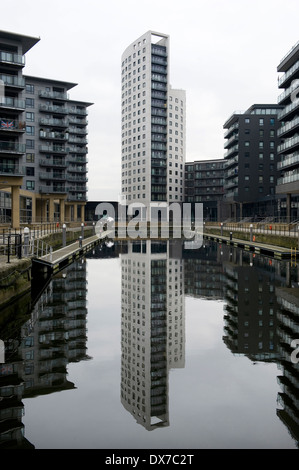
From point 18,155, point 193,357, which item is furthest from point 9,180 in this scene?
point 193,357

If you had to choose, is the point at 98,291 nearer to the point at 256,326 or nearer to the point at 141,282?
the point at 141,282

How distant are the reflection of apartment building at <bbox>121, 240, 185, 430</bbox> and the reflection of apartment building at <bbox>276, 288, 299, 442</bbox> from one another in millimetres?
2140

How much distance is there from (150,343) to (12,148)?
144ft

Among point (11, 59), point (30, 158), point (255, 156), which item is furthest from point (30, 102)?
point (255, 156)

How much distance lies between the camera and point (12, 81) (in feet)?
166

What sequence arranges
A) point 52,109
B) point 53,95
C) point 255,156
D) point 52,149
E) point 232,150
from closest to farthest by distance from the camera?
1. point 52,149
2. point 52,109
3. point 53,95
4. point 255,156
5. point 232,150

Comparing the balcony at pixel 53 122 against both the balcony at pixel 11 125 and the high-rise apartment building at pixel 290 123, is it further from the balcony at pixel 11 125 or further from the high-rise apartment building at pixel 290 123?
the high-rise apartment building at pixel 290 123

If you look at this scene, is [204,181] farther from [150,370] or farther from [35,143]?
[150,370]

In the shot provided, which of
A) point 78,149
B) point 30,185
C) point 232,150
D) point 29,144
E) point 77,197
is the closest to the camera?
point 29,144

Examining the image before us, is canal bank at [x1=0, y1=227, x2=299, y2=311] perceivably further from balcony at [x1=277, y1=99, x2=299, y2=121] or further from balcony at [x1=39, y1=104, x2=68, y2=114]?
balcony at [x1=39, y1=104, x2=68, y2=114]

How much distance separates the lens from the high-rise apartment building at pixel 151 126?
438 ft

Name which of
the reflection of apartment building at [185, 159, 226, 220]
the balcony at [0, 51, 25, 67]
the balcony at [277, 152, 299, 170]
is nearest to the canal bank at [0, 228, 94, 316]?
the balcony at [0, 51, 25, 67]

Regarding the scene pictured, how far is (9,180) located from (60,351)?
4237 centimetres

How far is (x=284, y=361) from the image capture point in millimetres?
10180
